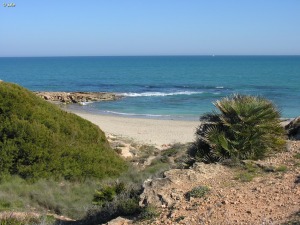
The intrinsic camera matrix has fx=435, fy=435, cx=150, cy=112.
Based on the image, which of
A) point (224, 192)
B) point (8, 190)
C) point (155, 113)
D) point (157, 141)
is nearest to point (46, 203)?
point (8, 190)

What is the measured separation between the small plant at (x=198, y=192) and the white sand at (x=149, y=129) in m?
14.6

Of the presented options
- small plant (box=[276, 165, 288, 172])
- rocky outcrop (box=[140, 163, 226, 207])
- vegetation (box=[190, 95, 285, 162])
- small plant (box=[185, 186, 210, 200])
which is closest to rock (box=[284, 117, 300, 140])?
vegetation (box=[190, 95, 285, 162])

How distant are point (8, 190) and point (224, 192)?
631cm

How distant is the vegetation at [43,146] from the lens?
12.7 meters

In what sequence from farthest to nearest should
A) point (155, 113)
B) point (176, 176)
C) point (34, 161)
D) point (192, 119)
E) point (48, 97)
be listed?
point (48, 97) → point (155, 113) → point (192, 119) → point (34, 161) → point (176, 176)

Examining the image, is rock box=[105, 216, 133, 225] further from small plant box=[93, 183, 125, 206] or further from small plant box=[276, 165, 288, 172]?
small plant box=[276, 165, 288, 172]

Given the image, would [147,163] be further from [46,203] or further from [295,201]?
[295,201]

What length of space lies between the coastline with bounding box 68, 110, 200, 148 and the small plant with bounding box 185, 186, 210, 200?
1441 cm

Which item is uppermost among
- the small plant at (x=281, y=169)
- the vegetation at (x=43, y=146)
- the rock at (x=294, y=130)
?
the rock at (x=294, y=130)

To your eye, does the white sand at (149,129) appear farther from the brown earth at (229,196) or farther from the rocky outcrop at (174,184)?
the brown earth at (229,196)

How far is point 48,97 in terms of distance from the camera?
4869 centimetres

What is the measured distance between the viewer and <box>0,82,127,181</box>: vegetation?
12734 millimetres

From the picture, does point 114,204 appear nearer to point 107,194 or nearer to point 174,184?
point 107,194

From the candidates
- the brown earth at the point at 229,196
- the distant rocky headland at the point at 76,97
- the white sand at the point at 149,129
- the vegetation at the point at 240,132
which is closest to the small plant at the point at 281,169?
the brown earth at the point at 229,196
